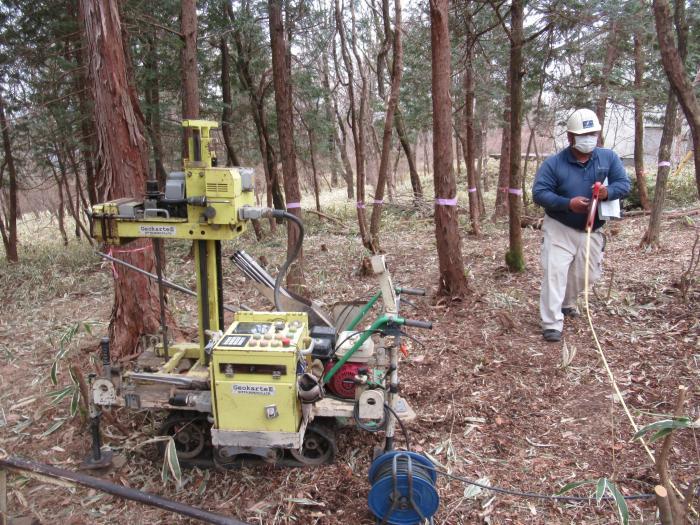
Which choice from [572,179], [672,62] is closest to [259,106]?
[572,179]

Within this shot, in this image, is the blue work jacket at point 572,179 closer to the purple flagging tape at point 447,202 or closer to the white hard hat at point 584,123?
the white hard hat at point 584,123

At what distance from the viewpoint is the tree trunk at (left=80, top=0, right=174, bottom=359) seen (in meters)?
4.32

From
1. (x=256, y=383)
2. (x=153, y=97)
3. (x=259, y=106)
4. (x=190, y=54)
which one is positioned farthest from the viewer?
(x=259, y=106)

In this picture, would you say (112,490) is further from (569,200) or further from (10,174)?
(10,174)

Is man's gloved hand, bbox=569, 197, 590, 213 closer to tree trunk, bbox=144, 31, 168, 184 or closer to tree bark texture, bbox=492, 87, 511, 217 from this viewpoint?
tree trunk, bbox=144, 31, 168, 184

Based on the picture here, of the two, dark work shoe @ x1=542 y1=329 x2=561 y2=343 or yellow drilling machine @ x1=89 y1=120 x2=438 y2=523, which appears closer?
yellow drilling machine @ x1=89 y1=120 x2=438 y2=523

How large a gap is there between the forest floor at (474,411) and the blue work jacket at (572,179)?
125 cm

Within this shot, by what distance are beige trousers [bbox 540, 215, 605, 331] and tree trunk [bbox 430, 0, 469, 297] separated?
46.5 inches

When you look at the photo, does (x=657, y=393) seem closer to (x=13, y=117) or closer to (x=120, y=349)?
(x=120, y=349)

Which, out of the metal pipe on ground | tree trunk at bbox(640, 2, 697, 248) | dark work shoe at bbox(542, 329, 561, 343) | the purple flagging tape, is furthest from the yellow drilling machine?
tree trunk at bbox(640, 2, 697, 248)

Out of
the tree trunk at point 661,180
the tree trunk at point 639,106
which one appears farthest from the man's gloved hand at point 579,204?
the tree trunk at point 639,106

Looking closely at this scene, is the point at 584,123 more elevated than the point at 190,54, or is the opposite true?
the point at 190,54

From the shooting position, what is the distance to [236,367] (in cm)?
295

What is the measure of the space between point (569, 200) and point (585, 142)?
21.6 inches
